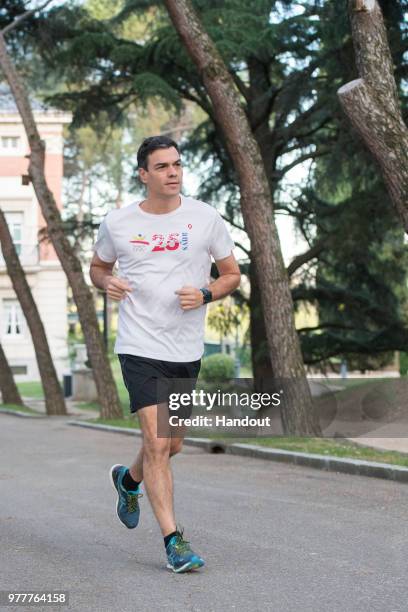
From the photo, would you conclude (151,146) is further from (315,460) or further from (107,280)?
(315,460)

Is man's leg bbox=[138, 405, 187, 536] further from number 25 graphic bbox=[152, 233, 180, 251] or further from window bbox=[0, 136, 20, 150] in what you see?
window bbox=[0, 136, 20, 150]

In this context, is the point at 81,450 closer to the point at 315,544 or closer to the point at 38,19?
the point at 315,544

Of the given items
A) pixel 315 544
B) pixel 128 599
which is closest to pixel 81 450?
pixel 315 544

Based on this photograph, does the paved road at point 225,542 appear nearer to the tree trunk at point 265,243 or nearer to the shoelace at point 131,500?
the shoelace at point 131,500

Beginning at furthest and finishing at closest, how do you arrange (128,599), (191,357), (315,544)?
(315,544)
(191,357)
(128,599)

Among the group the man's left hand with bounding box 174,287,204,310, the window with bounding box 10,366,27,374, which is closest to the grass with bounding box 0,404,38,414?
the man's left hand with bounding box 174,287,204,310

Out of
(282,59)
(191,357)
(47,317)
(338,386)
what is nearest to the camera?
(191,357)

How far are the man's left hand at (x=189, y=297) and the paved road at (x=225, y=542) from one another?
1.33 m

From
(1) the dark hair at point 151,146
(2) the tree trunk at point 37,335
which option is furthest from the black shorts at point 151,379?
(2) the tree trunk at point 37,335

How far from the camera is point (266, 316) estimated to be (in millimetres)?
16484

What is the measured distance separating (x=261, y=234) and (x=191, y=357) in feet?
32.1

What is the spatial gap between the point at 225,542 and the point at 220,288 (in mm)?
1666

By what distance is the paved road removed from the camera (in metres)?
5.89

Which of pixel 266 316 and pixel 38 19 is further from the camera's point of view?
pixel 38 19
